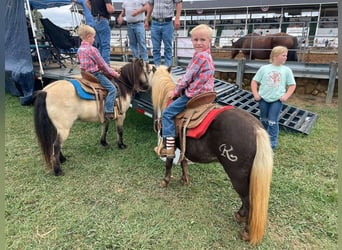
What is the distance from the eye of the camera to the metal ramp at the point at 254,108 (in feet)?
14.5

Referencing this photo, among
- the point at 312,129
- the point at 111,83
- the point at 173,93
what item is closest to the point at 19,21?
the point at 111,83

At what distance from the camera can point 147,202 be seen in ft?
8.88

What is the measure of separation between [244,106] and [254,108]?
0.25 m

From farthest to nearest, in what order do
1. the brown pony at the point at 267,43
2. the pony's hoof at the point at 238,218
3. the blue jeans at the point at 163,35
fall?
the brown pony at the point at 267,43
the blue jeans at the point at 163,35
the pony's hoof at the point at 238,218

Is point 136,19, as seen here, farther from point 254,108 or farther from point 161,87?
point 254,108

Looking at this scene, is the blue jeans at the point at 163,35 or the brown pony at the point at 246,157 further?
the blue jeans at the point at 163,35

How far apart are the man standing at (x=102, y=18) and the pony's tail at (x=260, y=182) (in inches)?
161

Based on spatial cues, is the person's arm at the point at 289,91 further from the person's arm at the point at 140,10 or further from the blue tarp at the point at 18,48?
the blue tarp at the point at 18,48

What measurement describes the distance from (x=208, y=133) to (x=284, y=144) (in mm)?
2434

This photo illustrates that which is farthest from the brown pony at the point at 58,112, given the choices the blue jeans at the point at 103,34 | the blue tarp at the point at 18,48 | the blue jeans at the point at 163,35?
the blue tarp at the point at 18,48

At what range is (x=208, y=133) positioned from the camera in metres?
2.22

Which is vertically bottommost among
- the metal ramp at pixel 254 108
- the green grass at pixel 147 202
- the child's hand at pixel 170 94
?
the green grass at pixel 147 202

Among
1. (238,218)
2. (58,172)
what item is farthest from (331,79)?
(58,172)

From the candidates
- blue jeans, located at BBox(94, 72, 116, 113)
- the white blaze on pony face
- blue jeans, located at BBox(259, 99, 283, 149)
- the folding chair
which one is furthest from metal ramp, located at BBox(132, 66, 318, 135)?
the folding chair
